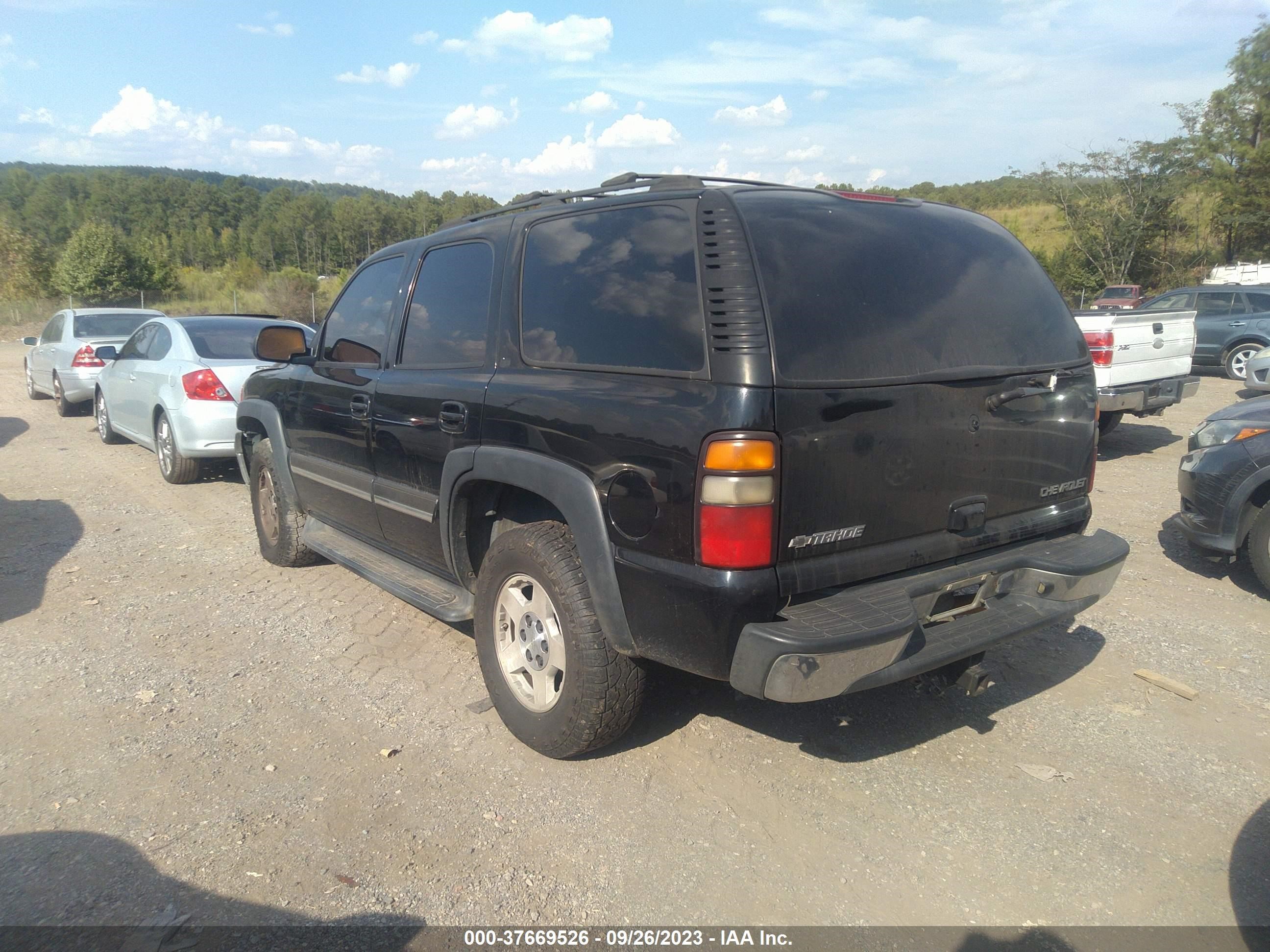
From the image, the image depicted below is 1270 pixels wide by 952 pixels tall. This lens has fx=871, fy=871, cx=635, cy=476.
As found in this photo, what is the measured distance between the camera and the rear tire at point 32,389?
14.5 m

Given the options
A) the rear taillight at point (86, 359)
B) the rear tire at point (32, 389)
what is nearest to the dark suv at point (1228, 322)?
the rear taillight at point (86, 359)

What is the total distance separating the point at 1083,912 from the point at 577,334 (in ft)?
8.13

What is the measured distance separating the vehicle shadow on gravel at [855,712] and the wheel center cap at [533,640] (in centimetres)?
44

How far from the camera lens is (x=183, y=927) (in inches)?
99.1

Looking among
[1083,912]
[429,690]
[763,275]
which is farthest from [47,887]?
[1083,912]

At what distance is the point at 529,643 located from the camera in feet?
11.3

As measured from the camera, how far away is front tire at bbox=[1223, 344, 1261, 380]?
15.9 m

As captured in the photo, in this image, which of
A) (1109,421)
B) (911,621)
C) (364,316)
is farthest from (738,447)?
(1109,421)

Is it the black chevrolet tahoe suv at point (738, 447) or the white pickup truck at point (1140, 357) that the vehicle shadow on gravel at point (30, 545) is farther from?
the white pickup truck at point (1140, 357)

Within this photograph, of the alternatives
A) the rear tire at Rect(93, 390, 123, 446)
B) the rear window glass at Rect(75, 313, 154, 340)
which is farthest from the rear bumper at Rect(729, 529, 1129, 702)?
the rear window glass at Rect(75, 313, 154, 340)

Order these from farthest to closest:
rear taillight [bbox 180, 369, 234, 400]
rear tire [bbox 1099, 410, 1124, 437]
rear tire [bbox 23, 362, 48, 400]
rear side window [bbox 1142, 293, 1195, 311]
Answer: rear side window [bbox 1142, 293, 1195, 311] < rear tire [bbox 23, 362, 48, 400] < rear tire [bbox 1099, 410, 1124, 437] < rear taillight [bbox 180, 369, 234, 400]

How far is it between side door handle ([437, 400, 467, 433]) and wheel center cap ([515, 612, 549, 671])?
2.71 feet

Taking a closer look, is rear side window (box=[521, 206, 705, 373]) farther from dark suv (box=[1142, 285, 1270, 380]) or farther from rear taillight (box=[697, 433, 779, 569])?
dark suv (box=[1142, 285, 1270, 380])

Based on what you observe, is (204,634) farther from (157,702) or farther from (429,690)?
(429,690)
